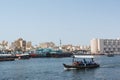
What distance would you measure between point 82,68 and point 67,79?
19.7 m

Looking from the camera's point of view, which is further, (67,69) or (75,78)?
(67,69)

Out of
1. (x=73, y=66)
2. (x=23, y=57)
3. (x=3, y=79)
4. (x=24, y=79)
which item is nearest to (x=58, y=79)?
(x=24, y=79)

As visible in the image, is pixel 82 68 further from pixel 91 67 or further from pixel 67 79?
pixel 67 79

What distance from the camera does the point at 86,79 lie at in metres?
58.4

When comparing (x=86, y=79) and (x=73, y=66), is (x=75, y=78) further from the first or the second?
(x=73, y=66)

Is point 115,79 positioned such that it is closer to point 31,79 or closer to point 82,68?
point 31,79

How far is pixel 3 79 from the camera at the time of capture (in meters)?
59.0

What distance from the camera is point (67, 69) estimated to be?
258 ft

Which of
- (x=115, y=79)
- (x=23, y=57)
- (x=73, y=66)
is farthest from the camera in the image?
(x=23, y=57)

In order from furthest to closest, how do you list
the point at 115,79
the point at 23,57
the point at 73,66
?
the point at 23,57
the point at 73,66
the point at 115,79

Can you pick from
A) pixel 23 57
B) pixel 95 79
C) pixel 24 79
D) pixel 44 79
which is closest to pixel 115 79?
pixel 95 79

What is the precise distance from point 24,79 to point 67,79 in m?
8.00

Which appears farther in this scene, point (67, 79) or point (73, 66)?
point (73, 66)

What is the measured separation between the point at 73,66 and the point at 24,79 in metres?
20.7
